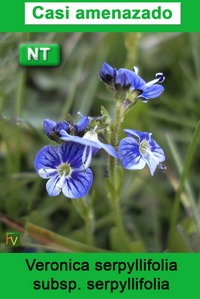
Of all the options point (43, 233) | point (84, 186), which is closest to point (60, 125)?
point (84, 186)

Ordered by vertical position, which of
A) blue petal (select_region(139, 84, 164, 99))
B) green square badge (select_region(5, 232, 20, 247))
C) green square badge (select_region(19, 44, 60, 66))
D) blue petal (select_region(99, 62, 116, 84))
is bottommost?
green square badge (select_region(5, 232, 20, 247))

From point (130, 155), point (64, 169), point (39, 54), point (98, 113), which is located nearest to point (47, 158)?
point (64, 169)

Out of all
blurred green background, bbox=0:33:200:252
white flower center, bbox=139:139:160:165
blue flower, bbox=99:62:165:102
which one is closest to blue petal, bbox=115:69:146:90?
blue flower, bbox=99:62:165:102

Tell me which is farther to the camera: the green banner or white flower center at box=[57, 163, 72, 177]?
the green banner

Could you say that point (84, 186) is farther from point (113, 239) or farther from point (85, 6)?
point (85, 6)

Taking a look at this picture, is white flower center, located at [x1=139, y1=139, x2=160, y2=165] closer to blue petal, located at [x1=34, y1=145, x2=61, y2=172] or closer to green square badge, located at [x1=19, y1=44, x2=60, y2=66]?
blue petal, located at [x1=34, y1=145, x2=61, y2=172]

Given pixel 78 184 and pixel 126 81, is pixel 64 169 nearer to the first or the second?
pixel 78 184

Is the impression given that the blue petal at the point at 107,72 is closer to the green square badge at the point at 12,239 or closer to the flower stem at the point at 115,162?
the flower stem at the point at 115,162
